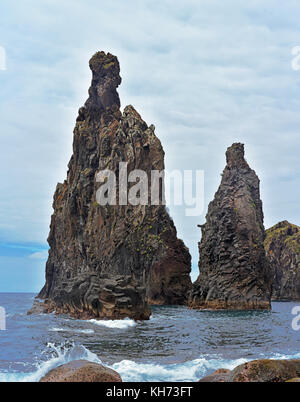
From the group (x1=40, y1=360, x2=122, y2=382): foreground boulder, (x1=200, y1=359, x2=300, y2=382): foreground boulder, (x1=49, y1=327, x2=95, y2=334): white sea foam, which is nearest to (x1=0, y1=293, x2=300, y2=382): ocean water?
(x1=49, y1=327, x2=95, y2=334): white sea foam

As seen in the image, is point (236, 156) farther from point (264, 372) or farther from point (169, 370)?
point (264, 372)

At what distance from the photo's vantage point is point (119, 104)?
5423 inches

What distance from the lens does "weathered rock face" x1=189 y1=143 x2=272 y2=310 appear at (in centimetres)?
8175

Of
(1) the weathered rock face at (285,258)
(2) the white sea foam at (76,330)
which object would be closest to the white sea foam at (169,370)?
(2) the white sea foam at (76,330)

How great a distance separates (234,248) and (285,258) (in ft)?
284

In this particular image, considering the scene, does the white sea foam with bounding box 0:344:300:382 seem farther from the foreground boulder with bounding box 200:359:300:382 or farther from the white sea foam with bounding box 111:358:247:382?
the foreground boulder with bounding box 200:359:300:382

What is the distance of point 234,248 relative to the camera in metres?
87.5

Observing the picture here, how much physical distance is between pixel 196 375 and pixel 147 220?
8962 cm

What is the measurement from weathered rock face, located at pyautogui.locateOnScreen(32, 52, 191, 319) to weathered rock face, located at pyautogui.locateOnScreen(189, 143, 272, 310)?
18118 mm

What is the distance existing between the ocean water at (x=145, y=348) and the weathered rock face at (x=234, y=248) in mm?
36571

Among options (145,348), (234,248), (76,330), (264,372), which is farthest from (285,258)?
(264,372)

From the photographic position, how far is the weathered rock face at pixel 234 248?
8175 cm

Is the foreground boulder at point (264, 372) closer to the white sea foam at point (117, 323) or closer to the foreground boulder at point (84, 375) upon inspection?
the foreground boulder at point (84, 375)
